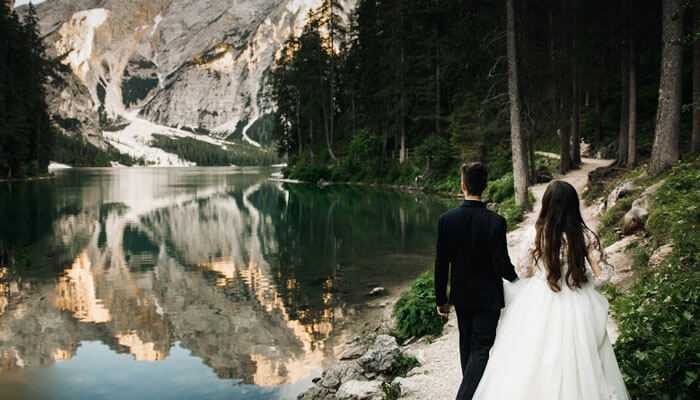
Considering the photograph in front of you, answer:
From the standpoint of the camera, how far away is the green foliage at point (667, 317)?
491cm

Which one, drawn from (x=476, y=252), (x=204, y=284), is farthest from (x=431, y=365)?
(x=204, y=284)

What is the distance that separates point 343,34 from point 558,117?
3617cm

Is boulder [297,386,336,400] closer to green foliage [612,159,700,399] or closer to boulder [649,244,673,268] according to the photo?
green foliage [612,159,700,399]

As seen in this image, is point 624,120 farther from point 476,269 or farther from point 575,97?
point 476,269

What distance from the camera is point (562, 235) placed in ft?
14.1

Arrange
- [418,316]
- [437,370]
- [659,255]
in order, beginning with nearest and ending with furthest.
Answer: [437,370] → [659,255] → [418,316]

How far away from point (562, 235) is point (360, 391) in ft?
12.3

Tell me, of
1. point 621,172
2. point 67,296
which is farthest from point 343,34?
point 67,296

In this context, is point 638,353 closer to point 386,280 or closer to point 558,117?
point 386,280

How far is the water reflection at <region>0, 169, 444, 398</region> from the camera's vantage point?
1022 centimetres

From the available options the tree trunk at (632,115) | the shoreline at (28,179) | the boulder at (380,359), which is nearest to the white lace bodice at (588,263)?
the boulder at (380,359)

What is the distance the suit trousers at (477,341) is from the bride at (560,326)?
0.18 metres

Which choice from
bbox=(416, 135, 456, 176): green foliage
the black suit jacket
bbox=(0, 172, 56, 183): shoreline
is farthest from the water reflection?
bbox=(0, 172, 56, 183): shoreline

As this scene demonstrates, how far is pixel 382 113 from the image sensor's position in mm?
49375
